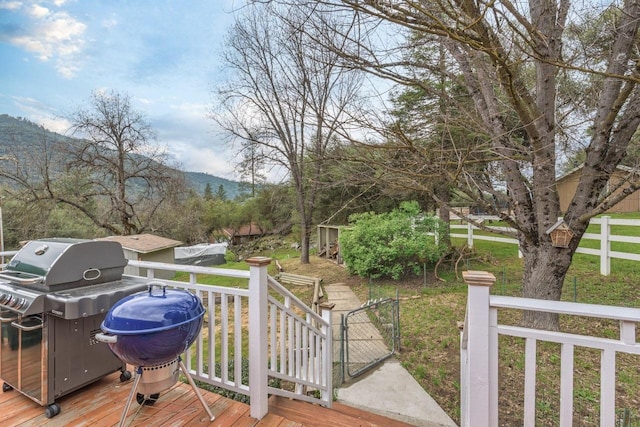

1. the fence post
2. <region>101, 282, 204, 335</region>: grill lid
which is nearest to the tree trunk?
the fence post

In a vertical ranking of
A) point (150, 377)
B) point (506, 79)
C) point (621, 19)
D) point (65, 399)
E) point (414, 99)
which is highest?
point (414, 99)

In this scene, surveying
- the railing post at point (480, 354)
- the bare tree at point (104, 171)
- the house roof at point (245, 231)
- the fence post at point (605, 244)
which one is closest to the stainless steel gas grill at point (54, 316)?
the railing post at point (480, 354)

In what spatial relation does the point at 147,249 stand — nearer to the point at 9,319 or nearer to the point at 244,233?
the point at 9,319

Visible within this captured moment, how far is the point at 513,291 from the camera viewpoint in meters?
5.77

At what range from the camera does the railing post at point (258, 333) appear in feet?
6.77

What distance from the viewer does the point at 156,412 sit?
82.4 inches

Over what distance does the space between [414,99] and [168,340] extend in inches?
284

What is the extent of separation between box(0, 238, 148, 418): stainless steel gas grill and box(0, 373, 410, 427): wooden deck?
12cm

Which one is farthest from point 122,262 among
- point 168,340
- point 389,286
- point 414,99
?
point 414,99

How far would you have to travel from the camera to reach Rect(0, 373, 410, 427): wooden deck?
1.99 m

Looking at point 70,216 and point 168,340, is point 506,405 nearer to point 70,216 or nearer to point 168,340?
point 168,340

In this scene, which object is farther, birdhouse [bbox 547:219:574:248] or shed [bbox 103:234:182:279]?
shed [bbox 103:234:182:279]

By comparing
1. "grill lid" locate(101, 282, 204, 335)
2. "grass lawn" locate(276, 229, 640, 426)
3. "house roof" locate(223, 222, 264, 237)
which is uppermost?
"grill lid" locate(101, 282, 204, 335)

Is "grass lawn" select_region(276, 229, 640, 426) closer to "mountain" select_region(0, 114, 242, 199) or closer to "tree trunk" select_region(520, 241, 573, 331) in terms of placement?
"tree trunk" select_region(520, 241, 573, 331)
